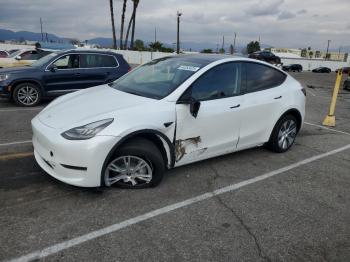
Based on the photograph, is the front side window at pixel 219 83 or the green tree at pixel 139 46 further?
the green tree at pixel 139 46

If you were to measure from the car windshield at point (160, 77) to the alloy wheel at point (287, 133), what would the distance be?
1906 mm

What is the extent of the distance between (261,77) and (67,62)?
5921 mm

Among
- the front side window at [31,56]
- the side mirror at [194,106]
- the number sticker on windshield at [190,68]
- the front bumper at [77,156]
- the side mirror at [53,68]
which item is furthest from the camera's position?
the front side window at [31,56]

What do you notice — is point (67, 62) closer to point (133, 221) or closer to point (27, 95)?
point (27, 95)

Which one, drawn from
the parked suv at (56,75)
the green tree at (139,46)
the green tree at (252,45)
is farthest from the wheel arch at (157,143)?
the green tree at (252,45)

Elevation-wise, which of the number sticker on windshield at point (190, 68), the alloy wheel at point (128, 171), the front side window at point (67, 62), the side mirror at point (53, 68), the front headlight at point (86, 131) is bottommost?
the alloy wheel at point (128, 171)

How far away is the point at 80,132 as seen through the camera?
3.41 metres

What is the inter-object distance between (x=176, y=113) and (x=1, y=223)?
2.14 metres

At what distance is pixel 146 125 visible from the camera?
3.63 m

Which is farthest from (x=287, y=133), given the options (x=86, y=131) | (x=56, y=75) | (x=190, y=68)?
(x=56, y=75)

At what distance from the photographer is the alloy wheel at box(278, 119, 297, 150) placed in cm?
542

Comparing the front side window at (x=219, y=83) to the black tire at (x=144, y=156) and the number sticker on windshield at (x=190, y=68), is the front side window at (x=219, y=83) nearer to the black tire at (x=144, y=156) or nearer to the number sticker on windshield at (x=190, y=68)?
the number sticker on windshield at (x=190, y=68)

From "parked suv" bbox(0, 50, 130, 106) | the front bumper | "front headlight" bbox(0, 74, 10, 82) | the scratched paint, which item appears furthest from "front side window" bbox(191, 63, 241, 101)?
"front headlight" bbox(0, 74, 10, 82)

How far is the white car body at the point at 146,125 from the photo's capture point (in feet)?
11.2
